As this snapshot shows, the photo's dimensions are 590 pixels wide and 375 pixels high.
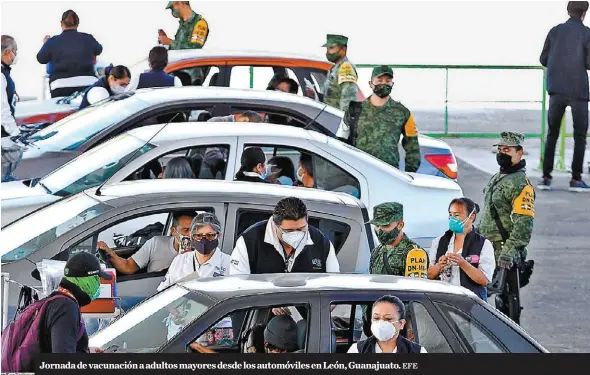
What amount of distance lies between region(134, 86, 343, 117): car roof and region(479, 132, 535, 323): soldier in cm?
318

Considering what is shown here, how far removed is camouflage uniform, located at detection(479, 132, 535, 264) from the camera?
988 cm

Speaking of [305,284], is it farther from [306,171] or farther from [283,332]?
[306,171]

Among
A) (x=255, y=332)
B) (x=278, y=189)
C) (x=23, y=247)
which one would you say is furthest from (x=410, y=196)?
(x=255, y=332)

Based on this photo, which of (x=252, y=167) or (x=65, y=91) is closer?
(x=252, y=167)

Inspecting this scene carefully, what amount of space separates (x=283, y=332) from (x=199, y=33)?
11.1 m

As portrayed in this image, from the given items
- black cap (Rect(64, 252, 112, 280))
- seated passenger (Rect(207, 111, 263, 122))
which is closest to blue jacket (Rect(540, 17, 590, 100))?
seated passenger (Rect(207, 111, 263, 122))

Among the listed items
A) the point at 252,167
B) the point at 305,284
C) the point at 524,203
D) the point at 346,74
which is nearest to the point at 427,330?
the point at 305,284

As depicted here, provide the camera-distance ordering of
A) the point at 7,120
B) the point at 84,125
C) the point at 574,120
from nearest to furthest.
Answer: the point at 84,125 < the point at 7,120 < the point at 574,120

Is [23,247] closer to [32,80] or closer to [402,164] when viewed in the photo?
[402,164]

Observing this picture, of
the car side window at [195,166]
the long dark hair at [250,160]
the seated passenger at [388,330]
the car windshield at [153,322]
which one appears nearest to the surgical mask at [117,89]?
the car side window at [195,166]

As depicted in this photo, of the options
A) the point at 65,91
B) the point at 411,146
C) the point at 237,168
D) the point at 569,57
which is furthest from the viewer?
the point at 65,91

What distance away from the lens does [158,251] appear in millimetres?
9367

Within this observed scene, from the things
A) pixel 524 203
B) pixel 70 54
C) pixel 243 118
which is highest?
pixel 70 54

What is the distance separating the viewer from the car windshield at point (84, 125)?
A: 1243cm
